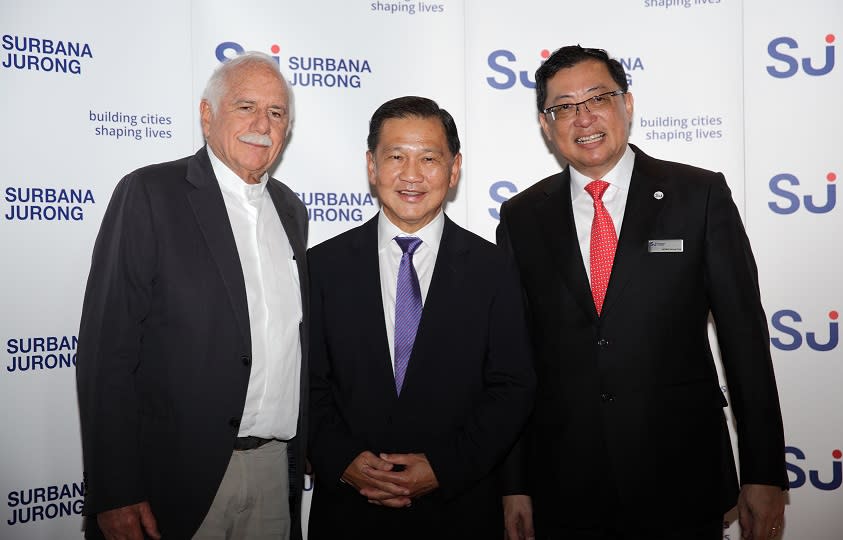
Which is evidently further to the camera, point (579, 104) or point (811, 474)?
point (811, 474)

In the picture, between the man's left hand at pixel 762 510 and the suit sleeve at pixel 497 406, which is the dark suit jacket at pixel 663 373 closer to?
the man's left hand at pixel 762 510

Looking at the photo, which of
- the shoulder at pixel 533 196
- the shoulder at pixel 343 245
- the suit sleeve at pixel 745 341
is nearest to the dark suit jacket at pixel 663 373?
the suit sleeve at pixel 745 341

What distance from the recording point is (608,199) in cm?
256

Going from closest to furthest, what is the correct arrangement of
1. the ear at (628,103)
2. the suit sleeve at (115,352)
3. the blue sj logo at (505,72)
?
1. the suit sleeve at (115,352)
2. the ear at (628,103)
3. the blue sj logo at (505,72)

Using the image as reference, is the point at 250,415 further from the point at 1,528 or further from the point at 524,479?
the point at 1,528

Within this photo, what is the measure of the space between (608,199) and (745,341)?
743 mm

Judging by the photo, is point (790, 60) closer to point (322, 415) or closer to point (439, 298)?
point (439, 298)

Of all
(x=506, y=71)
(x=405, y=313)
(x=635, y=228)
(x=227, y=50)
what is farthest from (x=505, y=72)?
(x=405, y=313)

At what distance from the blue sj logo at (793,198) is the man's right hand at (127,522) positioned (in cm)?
349

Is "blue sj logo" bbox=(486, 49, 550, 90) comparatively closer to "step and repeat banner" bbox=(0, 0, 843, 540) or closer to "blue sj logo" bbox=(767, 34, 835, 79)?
"step and repeat banner" bbox=(0, 0, 843, 540)

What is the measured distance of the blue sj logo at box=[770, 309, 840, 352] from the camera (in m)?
3.55

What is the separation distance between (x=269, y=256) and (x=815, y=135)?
3.12 meters

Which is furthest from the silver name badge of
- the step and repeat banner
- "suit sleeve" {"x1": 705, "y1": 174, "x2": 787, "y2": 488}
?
the step and repeat banner

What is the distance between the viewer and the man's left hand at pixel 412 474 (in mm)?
2090
